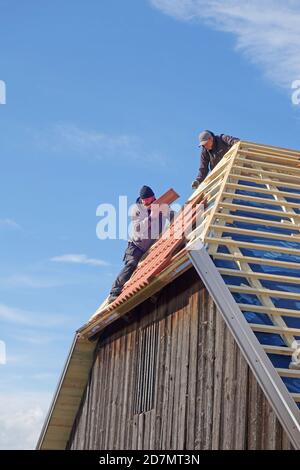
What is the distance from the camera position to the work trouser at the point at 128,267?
16.2 metres

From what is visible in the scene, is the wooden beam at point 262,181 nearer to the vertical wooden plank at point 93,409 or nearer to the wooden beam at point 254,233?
the wooden beam at point 254,233

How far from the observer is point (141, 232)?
16.6m

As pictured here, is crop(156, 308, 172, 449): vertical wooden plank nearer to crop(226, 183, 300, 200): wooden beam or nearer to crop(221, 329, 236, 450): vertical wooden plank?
crop(221, 329, 236, 450): vertical wooden plank

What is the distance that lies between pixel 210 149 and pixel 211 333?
5450 millimetres

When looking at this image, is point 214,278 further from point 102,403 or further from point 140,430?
point 102,403

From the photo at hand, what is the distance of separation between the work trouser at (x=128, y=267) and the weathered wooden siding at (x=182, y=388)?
62 centimetres

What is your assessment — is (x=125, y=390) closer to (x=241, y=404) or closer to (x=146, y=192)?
(x=146, y=192)

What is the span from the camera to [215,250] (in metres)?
12.4

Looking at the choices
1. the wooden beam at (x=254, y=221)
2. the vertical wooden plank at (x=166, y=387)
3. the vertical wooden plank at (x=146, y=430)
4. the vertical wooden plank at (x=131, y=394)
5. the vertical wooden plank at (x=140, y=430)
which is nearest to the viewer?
the wooden beam at (x=254, y=221)

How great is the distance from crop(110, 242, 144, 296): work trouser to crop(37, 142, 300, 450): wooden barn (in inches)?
19.4

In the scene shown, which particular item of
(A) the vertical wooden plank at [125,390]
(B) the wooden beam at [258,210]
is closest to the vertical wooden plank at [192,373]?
(B) the wooden beam at [258,210]

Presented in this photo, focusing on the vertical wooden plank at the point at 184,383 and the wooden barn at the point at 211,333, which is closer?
the wooden barn at the point at 211,333

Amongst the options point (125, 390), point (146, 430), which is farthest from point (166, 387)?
point (125, 390)

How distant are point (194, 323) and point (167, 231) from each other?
118 inches
